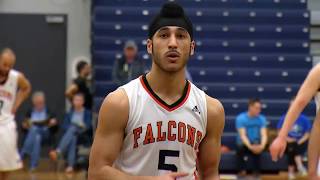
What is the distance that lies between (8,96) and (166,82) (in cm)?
522

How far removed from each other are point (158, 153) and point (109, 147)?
0.83 ft

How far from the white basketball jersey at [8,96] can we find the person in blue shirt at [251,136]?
468cm

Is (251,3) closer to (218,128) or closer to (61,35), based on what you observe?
(61,35)

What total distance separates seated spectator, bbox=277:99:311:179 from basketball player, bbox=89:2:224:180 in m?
8.28

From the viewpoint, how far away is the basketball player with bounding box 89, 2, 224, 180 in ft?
10.9

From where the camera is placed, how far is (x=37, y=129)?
12.6m

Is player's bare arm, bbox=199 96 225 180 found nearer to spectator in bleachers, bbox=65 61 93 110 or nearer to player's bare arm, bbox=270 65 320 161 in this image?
player's bare arm, bbox=270 65 320 161

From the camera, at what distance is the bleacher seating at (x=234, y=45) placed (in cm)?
1418

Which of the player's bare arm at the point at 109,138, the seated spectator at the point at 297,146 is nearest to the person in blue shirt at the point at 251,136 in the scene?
the seated spectator at the point at 297,146

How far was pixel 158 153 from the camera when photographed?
135 inches

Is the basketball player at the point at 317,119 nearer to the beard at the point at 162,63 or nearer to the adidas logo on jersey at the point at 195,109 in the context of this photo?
the adidas logo on jersey at the point at 195,109

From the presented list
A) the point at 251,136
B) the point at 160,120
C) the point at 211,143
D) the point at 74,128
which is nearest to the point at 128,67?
the point at 74,128

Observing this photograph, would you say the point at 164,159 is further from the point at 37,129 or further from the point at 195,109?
the point at 37,129

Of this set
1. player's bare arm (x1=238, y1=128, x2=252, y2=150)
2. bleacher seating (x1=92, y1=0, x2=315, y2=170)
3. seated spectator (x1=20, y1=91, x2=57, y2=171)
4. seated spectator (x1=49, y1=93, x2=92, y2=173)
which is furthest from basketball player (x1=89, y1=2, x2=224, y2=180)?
bleacher seating (x1=92, y1=0, x2=315, y2=170)
